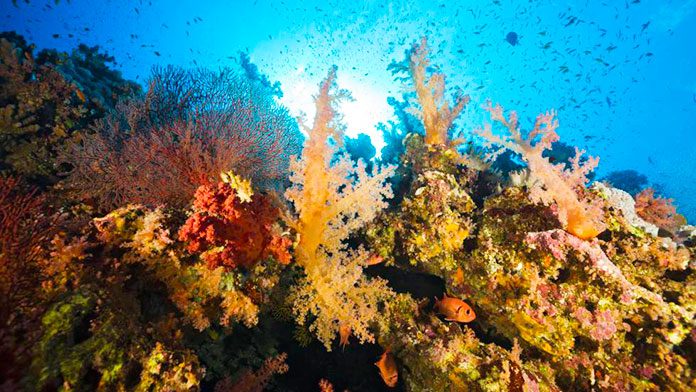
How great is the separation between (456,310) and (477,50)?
10.4 m

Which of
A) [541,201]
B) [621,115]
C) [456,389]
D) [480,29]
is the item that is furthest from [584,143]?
[456,389]

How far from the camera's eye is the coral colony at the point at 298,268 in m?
2.28

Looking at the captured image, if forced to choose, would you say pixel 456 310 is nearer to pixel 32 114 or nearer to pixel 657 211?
pixel 657 211

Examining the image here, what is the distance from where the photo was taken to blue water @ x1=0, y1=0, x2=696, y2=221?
412 inches

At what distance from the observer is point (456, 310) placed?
13.9 ft

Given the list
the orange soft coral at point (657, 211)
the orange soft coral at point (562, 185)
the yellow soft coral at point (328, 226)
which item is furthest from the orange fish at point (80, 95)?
the orange soft coral at point (657, 211)

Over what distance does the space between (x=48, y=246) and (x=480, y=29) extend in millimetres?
13035

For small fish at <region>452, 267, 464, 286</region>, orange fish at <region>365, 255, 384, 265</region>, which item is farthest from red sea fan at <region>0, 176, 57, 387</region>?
small fish at <region>452, 267, 464, 286</region>

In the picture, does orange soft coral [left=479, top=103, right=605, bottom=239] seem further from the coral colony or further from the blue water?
the blue water

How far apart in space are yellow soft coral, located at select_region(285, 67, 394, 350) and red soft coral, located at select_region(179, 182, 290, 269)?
452mm

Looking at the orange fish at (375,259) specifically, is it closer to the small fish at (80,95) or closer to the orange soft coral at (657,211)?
the orange soft coral at (657,211)

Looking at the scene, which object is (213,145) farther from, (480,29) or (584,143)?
(584,143)

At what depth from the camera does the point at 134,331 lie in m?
2.31

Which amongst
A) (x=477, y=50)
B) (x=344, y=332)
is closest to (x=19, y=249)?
(x=344, y=332)
